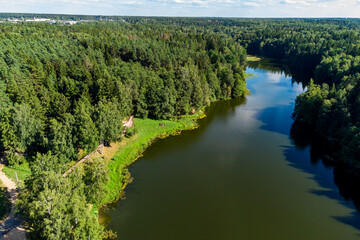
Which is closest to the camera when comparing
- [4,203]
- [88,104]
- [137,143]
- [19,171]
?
[4,203]

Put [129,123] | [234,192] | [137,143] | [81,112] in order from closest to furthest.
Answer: [234,192]
[81,112]
[137,143]
[129,123]

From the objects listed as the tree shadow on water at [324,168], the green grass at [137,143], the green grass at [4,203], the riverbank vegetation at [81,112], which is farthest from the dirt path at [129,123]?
the tree shadow on water at [324,168]

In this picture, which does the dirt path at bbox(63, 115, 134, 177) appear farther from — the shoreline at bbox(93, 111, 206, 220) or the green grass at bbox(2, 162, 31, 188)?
the green grass at bbox(2, 162, 31, 188)

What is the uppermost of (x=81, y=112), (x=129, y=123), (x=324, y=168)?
(x=81, y=112)

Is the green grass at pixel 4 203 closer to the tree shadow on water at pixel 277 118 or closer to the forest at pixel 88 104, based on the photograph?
the forest at pixel 88 104

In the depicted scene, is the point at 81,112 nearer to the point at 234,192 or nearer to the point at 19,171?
the point at 19,171

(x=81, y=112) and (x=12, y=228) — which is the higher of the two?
(x=81, y=112)

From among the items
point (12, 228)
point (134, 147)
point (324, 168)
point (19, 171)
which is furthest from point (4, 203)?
point (324, 168)
